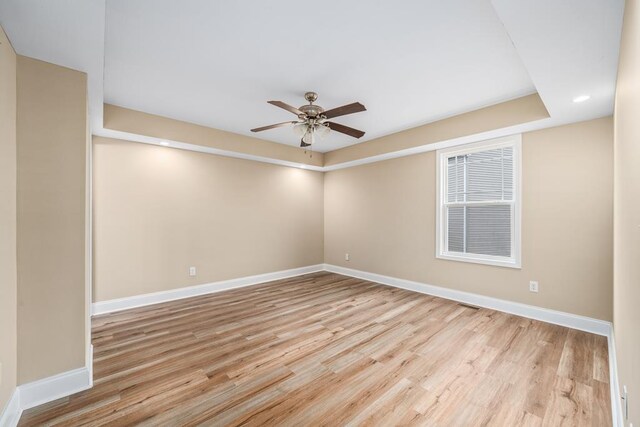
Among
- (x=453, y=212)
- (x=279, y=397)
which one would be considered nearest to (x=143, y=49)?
(x=279, y=397)

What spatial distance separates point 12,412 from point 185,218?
9.09ft


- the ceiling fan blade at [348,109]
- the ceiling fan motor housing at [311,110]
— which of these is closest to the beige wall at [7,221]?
the ceiling fan motor housing at [311,110]

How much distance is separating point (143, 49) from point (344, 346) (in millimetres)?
3208

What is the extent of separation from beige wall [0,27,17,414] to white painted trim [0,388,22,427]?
5 cm

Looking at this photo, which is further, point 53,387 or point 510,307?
point 510,307

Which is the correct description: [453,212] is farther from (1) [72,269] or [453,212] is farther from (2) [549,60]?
(1) [72,269]

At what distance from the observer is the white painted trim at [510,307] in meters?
2.91

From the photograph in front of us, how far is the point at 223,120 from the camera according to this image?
3838 mm

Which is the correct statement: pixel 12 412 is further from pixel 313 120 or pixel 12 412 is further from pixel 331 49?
pixel 331 49

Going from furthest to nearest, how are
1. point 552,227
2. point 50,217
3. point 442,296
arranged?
1. point 442,296
2. point 552,227
3. point 50,217

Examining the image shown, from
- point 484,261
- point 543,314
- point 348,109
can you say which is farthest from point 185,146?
point 543,314

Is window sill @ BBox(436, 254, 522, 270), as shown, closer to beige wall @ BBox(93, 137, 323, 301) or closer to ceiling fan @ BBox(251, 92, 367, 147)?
ceiling fan @ BBox(251, 92, 367, 147)

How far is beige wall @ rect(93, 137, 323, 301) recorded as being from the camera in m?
3.56

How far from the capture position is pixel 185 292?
414 centimetres
